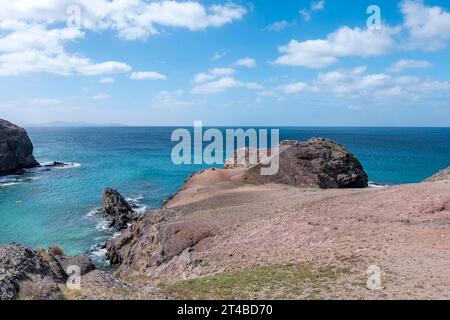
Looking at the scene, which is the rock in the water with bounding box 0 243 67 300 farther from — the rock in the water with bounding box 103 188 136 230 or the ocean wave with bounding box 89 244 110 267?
the rock in the water with bounding box 103 188 136 230

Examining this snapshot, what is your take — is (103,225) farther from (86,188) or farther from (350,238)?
(350,238)

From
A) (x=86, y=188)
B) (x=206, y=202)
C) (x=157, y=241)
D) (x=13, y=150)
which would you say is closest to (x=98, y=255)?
(x=206, y=202)

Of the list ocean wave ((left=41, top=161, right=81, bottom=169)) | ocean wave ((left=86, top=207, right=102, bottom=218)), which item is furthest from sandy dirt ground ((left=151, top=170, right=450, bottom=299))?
A: ocean wave ((left=41, top=161, right=81, bottom=169))

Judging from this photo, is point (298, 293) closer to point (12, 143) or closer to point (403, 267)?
point (403, 267)

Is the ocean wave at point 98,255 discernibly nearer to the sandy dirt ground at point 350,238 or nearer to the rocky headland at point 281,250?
the rocky headland at point 281,250

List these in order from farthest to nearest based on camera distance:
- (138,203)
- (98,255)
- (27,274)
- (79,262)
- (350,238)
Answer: (138,203) < (98,255) < (79,262) < (350,238) < (27,274)

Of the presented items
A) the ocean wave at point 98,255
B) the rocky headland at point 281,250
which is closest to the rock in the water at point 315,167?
the rocky headland at point 281,250
